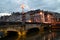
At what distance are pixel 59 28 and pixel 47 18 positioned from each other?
2572 cm

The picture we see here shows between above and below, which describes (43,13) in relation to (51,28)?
above

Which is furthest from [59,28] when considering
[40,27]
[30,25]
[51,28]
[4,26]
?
[4,26]

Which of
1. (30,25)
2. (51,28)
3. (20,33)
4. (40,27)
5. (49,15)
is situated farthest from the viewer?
(49,15)

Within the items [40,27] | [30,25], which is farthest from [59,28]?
[30,25]

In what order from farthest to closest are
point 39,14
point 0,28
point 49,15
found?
point 49,15 → point 39,14 → point 0,28

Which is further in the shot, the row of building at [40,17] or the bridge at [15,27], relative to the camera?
the row of building at [40,17]

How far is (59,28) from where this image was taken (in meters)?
105

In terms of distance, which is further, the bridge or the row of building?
the row of building

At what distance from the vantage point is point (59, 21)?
130 metres

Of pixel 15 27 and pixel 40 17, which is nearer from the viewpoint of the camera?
pixel 15 27

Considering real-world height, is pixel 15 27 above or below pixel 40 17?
below

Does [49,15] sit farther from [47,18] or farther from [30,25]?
[30,25]

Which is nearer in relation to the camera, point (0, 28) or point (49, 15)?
point (0, 28)

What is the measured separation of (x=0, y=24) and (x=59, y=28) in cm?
5250
